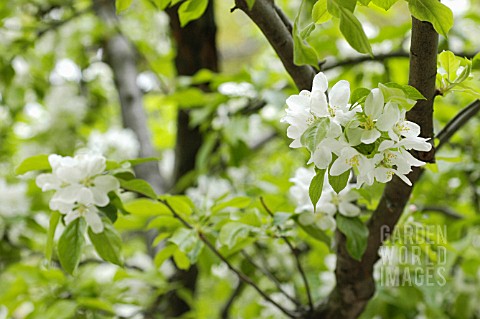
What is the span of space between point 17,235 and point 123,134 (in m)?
0.39

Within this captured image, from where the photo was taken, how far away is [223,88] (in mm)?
1333

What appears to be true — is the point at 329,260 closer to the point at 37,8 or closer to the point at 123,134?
the point at 123,134

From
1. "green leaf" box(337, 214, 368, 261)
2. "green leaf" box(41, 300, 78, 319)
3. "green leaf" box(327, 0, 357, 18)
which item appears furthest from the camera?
"green leaf" box(41, 300, 78, 319)

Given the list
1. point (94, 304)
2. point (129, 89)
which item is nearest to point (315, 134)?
point (94, 304)

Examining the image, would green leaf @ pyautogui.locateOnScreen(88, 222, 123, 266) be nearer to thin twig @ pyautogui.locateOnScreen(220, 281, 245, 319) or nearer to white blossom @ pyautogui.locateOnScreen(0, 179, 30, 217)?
thin twig @ pyautogui.locateOnScreen(220, 281, 245, 319)

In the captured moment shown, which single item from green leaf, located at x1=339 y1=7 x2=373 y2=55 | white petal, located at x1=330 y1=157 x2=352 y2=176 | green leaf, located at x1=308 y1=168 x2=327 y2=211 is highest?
green leaf, located at x1=339 y1=7 x2=373 y2=55

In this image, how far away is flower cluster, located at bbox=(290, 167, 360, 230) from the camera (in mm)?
776

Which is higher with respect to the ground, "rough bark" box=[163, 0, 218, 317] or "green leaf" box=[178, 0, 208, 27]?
"green leaf" box=[178, 0, 208, 27]

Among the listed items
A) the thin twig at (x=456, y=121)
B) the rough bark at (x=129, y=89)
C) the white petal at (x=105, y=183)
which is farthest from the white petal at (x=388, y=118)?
the rough bark at (x=129, y=89)

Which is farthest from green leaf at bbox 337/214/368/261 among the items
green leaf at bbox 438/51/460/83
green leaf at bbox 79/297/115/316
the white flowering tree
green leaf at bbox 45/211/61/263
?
green leaf at bbox 79/297/115/316

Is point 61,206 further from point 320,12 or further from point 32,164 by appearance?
point 320,12

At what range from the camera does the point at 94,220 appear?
0.73 meters

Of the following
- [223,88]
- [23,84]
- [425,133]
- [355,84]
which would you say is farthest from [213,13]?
[425,133]

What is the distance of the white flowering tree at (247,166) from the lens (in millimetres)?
563
